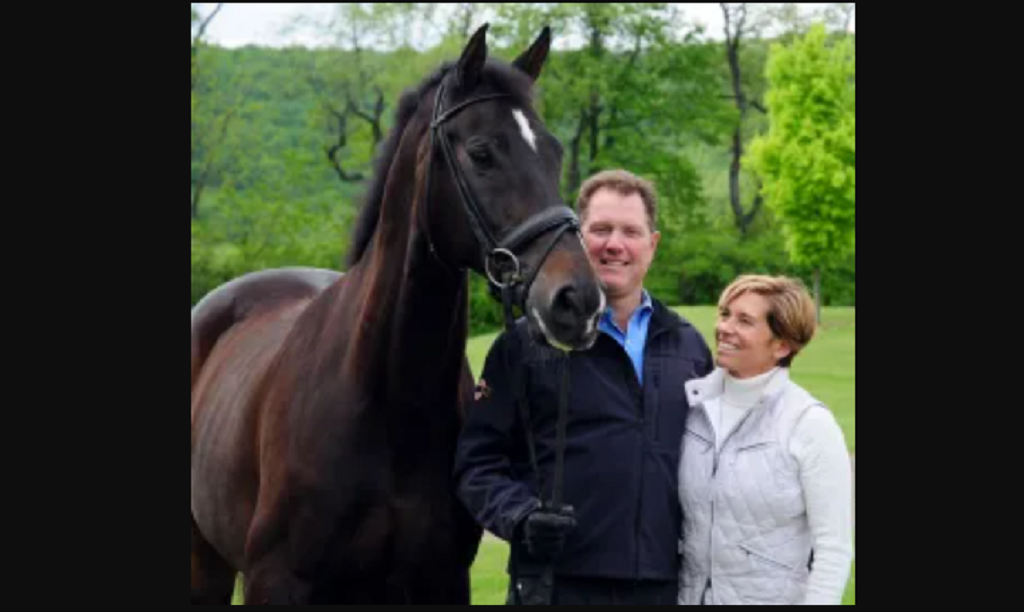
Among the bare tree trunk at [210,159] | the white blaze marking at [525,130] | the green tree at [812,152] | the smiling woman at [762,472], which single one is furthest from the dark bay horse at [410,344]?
the bare tree trunk at [210,159]

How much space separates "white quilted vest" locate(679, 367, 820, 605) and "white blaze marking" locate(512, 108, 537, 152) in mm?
997

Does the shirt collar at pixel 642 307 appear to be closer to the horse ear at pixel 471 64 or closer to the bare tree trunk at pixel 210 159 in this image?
the horse ear at pixel 471 64

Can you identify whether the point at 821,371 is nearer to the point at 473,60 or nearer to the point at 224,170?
the point at 473,60

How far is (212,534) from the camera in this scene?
17.3ft

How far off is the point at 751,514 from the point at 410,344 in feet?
3.94

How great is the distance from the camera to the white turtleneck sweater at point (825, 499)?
338 cm

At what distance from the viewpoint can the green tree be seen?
3431 centimetres

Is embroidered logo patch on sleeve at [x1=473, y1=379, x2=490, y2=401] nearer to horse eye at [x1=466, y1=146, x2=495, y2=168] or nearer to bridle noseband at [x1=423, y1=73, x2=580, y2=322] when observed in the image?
bridle noseband at [x1=423, y1=73, x2=580, y2=322]

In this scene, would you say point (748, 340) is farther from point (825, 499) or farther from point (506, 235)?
point (506, 235)

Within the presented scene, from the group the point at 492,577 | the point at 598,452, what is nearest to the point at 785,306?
the point at 598,452

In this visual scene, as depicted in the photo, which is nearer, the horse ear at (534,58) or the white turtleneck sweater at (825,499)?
the white turtleneck sweater at (825,499)

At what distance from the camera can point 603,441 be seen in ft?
12.0
